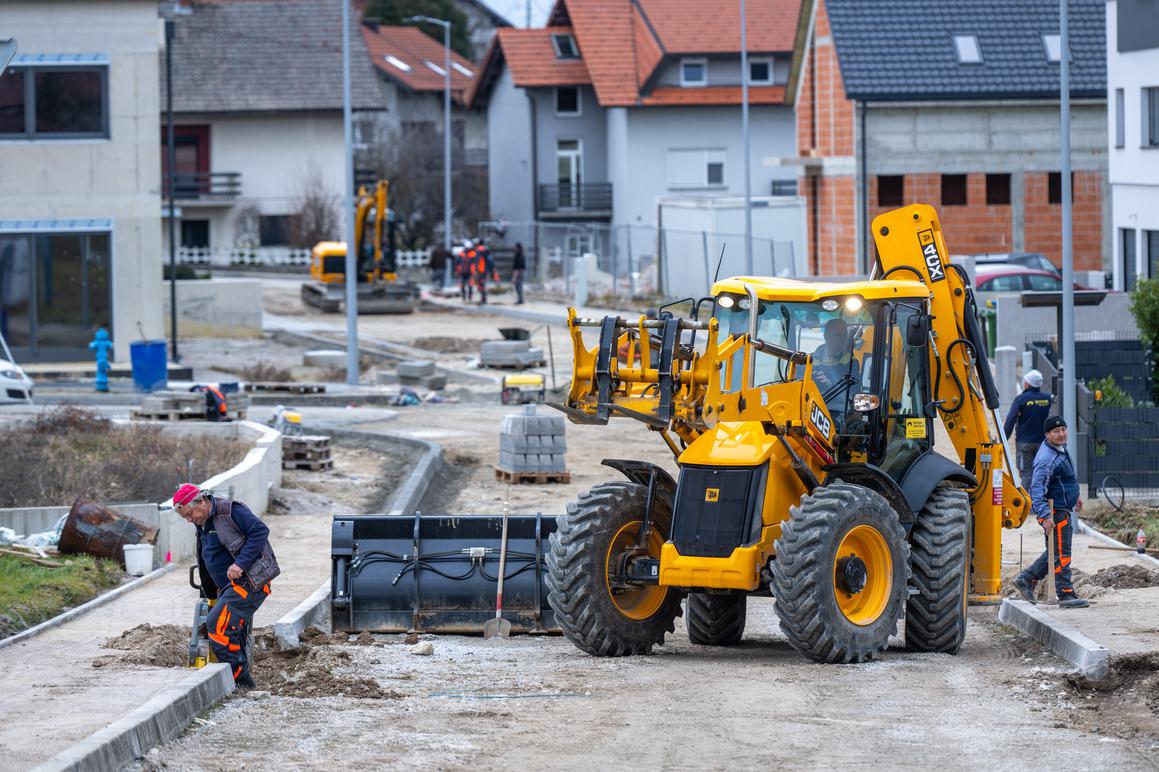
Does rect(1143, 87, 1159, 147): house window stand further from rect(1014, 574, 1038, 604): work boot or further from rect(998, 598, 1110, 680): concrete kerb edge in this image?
rect(998, 598, 1110, 680): concrete kerb edge

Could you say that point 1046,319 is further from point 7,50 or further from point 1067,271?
point 7,50

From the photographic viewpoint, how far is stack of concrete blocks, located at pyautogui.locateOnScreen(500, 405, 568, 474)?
936 inches

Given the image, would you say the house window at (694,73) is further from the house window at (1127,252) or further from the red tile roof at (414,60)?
the house window at (1127,252)

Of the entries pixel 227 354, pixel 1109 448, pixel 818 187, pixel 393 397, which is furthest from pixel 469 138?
pixel 1109 448

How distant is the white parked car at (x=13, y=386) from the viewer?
30.1 m

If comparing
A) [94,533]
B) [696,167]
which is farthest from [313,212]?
[94,533]

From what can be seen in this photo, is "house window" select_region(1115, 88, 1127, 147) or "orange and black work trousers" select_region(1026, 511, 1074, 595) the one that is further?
"house window" select_region(1115, 88, 1127, 147)

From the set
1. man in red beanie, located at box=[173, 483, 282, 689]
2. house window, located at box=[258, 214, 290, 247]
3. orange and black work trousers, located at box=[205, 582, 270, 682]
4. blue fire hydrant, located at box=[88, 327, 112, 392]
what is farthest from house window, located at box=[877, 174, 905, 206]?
orange and black work trousers, located at box=[205, 582, 270, 682]

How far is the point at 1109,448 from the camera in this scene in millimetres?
20797

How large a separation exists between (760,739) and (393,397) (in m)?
24.7

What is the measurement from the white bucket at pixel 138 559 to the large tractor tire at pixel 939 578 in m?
7.60

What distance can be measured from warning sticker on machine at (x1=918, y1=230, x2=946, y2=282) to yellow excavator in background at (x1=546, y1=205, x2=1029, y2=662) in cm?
25

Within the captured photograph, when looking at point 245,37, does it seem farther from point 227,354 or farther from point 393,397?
point 393,397

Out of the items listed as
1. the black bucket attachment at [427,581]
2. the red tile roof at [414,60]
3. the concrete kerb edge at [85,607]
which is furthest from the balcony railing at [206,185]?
the black bucket attachment at [427,581]
